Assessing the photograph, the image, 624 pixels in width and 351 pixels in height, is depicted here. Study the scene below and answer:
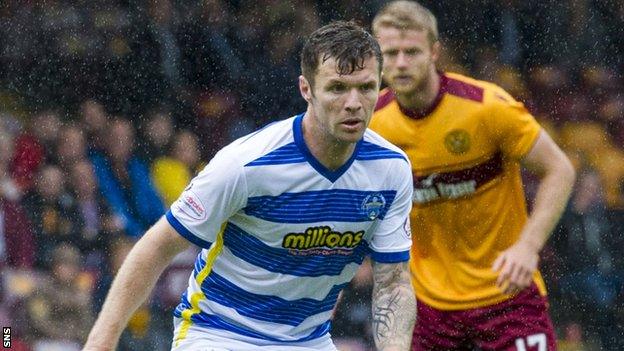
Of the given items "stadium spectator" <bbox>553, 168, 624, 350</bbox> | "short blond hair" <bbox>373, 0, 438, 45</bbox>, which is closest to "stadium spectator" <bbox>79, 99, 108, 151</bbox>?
"stadium spectator" <bbox>553, 168, 624, 350</bbox>

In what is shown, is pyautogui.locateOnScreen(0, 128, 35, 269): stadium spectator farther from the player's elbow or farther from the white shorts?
the white shorts

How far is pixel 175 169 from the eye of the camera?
33.9ft

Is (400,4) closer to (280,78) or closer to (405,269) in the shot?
(405,269)

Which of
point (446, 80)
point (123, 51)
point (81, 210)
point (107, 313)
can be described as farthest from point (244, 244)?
point (123, 51)

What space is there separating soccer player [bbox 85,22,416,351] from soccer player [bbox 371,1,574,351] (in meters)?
1.12

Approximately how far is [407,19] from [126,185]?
426 centimetres

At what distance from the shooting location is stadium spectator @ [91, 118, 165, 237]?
10234 millimetres

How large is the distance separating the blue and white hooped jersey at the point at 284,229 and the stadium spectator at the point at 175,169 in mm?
4923

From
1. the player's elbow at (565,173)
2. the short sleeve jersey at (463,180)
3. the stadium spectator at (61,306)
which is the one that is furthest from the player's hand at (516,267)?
the stadium spectator at (61,306)

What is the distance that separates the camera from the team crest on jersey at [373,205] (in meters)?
5.26

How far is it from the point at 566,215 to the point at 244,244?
19.3 feet

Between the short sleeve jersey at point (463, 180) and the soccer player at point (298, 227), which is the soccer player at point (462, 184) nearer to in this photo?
the short sleeve jersey at point (463, 180)

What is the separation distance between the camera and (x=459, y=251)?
6.67m

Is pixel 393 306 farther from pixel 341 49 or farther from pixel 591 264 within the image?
pixel 591 264
